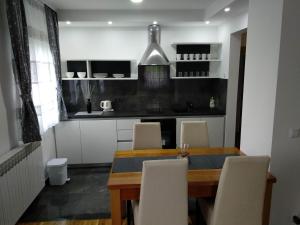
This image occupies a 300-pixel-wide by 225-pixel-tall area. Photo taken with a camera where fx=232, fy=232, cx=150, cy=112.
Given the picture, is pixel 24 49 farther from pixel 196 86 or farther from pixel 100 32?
pixel 196 86

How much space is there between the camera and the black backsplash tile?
4.46m

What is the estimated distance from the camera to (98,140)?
3992 millimetres

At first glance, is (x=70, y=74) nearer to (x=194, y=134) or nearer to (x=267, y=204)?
(x=194, y=134)

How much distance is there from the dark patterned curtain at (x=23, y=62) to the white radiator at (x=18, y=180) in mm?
226

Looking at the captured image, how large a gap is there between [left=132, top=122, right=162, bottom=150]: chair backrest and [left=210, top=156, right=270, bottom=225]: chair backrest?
124 centimetres

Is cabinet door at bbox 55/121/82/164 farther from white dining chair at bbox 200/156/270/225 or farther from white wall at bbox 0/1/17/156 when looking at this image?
white dining chair at bbox 200/156/270/225

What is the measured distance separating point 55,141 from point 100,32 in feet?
6.89

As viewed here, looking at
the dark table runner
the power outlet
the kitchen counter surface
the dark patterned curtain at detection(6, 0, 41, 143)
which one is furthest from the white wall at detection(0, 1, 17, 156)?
the power outlet

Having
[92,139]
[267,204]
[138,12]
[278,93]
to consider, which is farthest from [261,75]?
[92,139]

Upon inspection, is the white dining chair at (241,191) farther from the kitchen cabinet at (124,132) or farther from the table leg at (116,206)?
the kitchen cabinet at (124,132)

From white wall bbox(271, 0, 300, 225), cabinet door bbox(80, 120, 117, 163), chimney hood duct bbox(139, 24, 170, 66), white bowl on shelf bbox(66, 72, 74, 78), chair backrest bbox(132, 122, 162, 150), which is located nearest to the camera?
white wall bbox(271, 0, 300, 225)

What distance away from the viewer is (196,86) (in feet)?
15.3

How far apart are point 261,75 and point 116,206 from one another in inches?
72.2

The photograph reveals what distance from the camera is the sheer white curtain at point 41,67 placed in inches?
111
